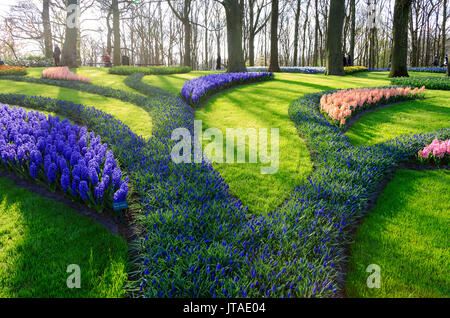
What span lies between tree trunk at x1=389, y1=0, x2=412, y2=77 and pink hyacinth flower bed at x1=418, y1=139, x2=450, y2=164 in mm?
13031

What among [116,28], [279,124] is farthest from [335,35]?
[116,28]

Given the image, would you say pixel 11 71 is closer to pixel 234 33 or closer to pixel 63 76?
pixel 63 76

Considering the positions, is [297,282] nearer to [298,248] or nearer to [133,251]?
[298,248]

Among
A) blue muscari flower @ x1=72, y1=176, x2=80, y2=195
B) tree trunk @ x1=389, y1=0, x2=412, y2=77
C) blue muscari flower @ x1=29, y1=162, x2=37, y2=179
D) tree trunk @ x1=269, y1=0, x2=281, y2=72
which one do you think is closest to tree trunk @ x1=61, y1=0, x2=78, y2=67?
tree trunk @ x1=269, y1=0, x2=281, y2=72

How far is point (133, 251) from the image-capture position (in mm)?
2939

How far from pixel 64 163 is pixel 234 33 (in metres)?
14.2

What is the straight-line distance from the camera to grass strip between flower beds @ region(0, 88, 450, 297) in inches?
90.1

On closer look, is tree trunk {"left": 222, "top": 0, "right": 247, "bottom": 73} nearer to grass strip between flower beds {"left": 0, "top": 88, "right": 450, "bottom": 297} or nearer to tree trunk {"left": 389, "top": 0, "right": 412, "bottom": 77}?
tree trunk {"left": 389, "top": 0, "right": 412, "bottom": 77}

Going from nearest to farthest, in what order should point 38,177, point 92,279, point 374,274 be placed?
1. point 92,279
2. point 374,274
3. point 38,177

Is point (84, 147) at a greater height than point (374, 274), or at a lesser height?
greater

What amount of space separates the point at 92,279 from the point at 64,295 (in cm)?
24

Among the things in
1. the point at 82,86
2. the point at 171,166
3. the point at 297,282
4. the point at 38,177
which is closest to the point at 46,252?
the point at 38,177

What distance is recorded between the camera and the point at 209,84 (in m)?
10.9

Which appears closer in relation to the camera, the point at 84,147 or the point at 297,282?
the point at 297,282
